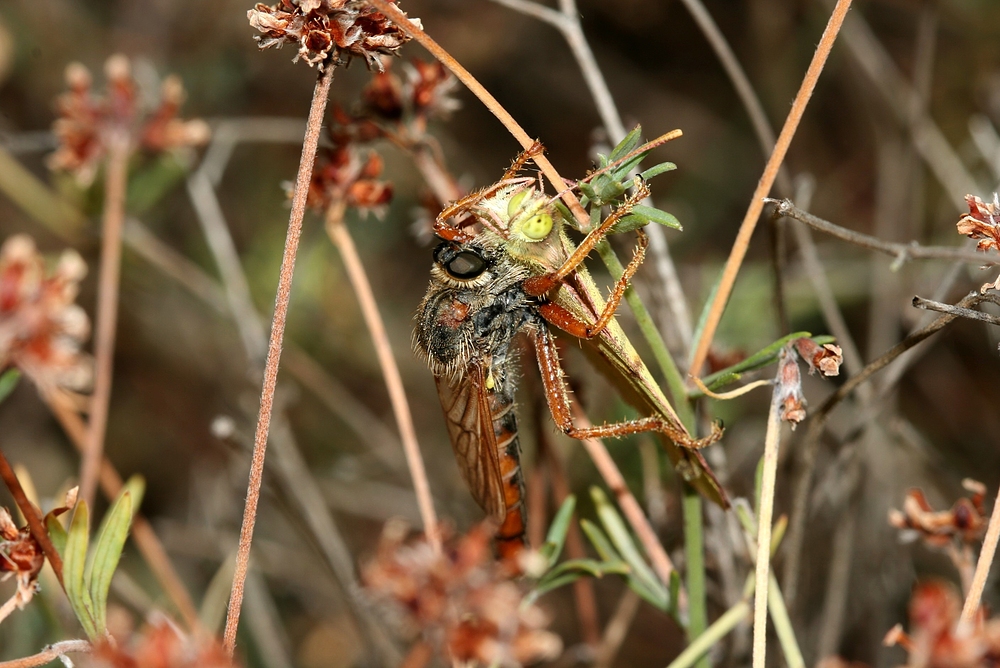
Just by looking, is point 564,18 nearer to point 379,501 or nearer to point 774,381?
point 774,381

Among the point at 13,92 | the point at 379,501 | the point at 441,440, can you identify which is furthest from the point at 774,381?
the point at 13,92

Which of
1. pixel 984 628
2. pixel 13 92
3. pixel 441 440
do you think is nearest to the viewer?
pixel 984 628

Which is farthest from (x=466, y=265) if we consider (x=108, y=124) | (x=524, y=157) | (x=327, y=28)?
(x=108, y=124)

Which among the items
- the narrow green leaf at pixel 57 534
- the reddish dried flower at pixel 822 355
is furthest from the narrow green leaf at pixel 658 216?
the narrow green leaf at pixel 57 534

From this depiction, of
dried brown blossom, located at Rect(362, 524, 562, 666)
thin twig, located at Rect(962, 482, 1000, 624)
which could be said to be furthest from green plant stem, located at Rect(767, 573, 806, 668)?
dried brown blossom, located at Rect(362, 524, 562, 666)

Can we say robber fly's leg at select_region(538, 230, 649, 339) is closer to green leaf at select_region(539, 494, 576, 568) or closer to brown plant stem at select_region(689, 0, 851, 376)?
brown plant stem at select_region(689, 0, 851, 376)

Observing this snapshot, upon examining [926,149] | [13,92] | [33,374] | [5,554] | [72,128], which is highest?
[13,92]

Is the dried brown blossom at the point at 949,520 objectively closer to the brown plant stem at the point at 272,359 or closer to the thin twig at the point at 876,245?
the thin twig at the point at 876,245

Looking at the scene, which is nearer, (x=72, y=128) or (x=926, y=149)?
(x=72, y=128)
